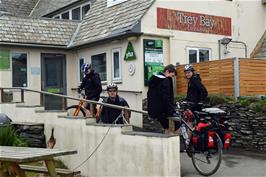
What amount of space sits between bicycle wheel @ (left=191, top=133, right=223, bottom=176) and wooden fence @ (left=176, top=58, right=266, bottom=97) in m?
4.61

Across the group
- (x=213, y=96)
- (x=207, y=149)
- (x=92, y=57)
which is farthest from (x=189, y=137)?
(x=92, y=57)

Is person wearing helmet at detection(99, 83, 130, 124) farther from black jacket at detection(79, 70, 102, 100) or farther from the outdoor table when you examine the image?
the outdoor table

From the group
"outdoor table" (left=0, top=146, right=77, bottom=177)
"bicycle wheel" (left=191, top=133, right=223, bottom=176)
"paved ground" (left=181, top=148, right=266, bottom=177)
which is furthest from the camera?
"paved ground" (left=181, top=148, right=266, bottom=177)

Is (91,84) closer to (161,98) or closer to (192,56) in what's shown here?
(161,98)

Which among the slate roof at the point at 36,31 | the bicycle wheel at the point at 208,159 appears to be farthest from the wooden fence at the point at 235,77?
the slate roof at the point at 36,31

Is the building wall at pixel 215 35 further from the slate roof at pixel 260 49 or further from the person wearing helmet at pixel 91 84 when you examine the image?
the person wearing helmet at pixel 91 84

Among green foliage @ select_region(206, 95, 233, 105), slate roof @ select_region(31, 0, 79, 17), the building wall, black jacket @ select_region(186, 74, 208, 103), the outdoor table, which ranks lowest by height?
the outdoor table

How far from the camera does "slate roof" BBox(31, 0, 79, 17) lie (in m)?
21.9

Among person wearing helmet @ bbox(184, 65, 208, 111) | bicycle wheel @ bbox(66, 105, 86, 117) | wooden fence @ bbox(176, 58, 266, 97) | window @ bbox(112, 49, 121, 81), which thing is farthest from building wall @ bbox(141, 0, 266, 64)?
person wearing helmet @ bbox(184, 65, 208, 111)

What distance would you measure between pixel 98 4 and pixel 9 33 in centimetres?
363

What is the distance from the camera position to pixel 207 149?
329 inches

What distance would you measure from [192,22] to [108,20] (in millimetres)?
2978

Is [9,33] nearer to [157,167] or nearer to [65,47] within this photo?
[65,47]

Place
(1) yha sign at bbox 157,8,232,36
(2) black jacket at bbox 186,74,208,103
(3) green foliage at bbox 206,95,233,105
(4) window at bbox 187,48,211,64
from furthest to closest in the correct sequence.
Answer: (4) window at bbox 187,48,211,64 < (1) yha sign at bbox 157,8,232,36 < (3) green foliage at bbox 206,95,233,105 < (2) black jacket at bbox 186,74,208,103
